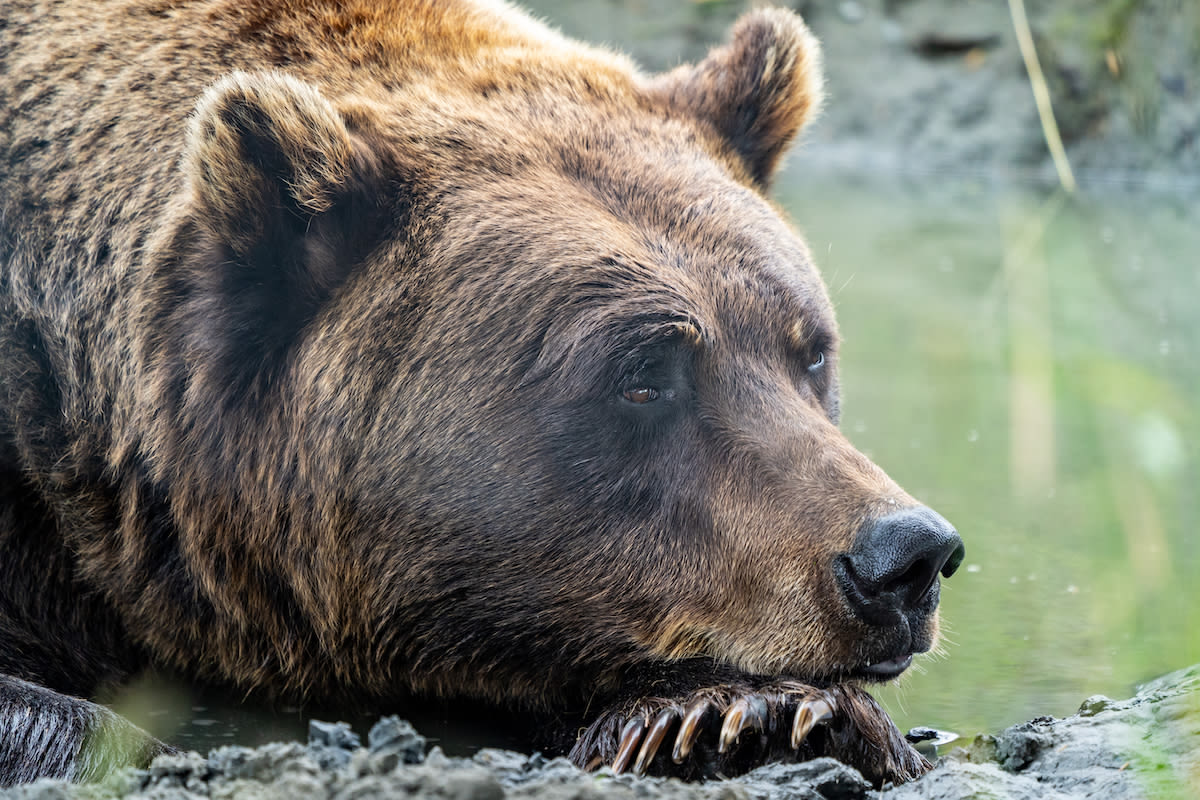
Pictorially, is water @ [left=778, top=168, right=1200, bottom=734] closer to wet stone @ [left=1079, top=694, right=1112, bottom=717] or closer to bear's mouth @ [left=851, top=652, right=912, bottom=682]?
wet stone @ [left=1079, top=694, right=1112, bottom=717]

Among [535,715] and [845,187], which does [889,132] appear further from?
[535,715]

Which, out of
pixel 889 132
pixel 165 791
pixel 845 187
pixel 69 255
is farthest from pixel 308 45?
pixel 889 132

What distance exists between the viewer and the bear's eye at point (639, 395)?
3.26m

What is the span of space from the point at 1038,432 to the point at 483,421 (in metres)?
3.68

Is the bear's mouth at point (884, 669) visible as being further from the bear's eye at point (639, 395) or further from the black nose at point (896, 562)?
the bear's eye at point (639, 395)

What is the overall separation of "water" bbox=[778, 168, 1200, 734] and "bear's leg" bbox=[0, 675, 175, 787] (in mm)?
1815

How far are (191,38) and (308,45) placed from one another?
13.2 inches

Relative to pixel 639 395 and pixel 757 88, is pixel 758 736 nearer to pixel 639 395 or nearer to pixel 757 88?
pixel 639 395

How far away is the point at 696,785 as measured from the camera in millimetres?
2486

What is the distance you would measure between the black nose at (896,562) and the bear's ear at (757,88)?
1.67 metres

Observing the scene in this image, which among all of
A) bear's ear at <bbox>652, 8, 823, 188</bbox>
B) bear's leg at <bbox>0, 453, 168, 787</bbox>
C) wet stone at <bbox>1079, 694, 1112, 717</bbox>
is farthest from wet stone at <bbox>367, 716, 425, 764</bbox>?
bear's ear at <bbox>652, 8, 823, 188</bbox>

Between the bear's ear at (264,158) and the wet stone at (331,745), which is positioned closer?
the wet stone at (331,745)

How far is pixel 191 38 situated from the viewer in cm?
390

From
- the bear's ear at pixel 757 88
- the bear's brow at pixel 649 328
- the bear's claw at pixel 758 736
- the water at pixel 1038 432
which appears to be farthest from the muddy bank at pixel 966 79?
the bear's claw at pixel 758 736
